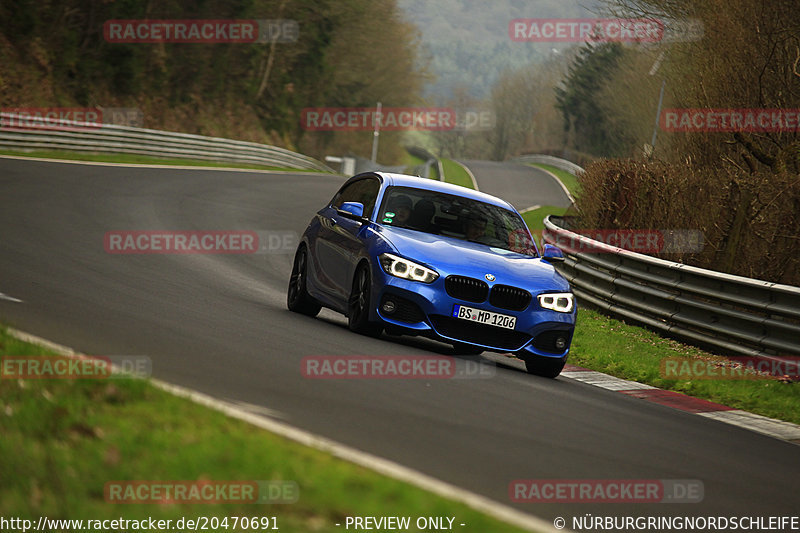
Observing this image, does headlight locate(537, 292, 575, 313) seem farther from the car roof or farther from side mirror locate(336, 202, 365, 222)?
side mirror locate(336, 202, 365, 222)

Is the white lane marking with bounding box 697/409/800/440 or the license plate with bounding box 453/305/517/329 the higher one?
the license plate with bounding box 453/305/517/329

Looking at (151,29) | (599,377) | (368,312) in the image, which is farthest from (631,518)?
(151,29)

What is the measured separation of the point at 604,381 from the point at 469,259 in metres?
2.20

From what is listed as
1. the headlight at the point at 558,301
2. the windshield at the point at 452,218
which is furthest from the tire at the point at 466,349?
the windshield at the point at 452,218

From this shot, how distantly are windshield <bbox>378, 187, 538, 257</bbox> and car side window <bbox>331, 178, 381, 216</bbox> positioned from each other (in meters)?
0.21

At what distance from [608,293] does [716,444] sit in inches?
329

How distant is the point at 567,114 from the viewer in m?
114

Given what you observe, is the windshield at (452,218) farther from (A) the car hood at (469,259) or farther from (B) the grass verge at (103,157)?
(B) the grass verge at (103,157)

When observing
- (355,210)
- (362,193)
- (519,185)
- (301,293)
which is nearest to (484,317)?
(355,210)

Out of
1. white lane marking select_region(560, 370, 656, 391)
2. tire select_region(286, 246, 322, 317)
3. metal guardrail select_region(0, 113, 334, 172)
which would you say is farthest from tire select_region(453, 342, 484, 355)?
metal guardrail select_region(0, 113, 334, 172)

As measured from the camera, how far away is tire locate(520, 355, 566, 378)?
1079cm

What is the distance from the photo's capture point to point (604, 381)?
1171 cm

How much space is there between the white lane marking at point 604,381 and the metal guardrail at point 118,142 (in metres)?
22.6

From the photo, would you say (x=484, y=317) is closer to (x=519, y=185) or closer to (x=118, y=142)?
(x=118, y=142)
